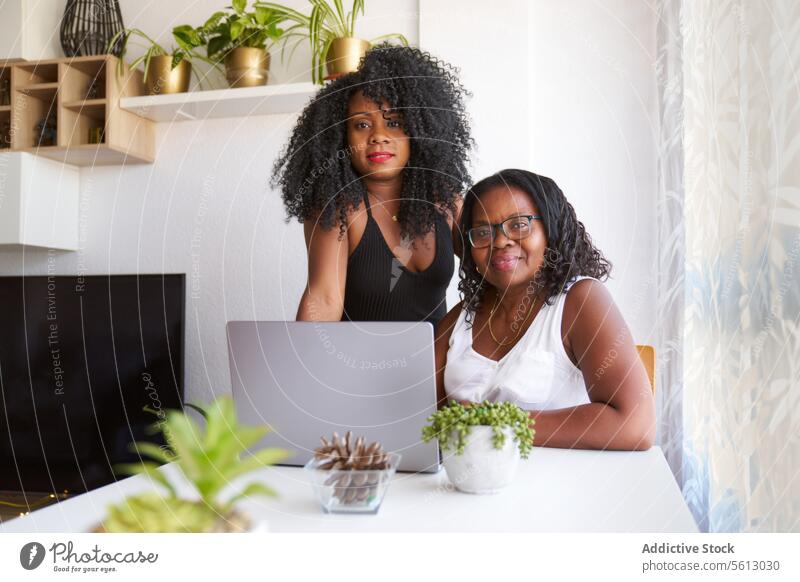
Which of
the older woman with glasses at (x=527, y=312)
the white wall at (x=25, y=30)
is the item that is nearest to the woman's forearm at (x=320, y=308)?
the older woman with glasses at (x=527, y=312)

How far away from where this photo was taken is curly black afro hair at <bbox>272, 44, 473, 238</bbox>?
1.16m

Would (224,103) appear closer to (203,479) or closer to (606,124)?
(606,124)

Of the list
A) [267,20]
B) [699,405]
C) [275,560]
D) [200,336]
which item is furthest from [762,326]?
[200,336]

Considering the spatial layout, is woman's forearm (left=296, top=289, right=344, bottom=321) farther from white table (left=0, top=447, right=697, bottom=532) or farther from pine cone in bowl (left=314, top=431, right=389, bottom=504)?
pine cone in bowl (left=314, top=431, right=389, bottom=504)

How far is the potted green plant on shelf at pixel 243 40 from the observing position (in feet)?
5.03

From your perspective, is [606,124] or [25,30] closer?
[606,124]

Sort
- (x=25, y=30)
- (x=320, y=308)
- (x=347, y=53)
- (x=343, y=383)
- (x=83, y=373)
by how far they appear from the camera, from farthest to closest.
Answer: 1. (x=25, y=30)
2. (x=83, y=373)
3. (x=347, y=53)
4. (x=320, y=308)
5. (x=343, y=383)

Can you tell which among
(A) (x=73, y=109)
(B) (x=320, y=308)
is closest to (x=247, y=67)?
(A) (x=73, y=109)

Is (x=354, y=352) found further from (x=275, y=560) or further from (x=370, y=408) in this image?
(x=275, y=560)

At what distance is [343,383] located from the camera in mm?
673

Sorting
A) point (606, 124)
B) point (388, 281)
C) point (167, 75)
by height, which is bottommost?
point (388, 281)

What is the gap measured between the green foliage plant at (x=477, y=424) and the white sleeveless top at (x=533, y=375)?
268 mm

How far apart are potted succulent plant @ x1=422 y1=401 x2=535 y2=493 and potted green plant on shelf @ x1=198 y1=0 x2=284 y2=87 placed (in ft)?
3.87

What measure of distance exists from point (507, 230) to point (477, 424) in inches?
15.1
